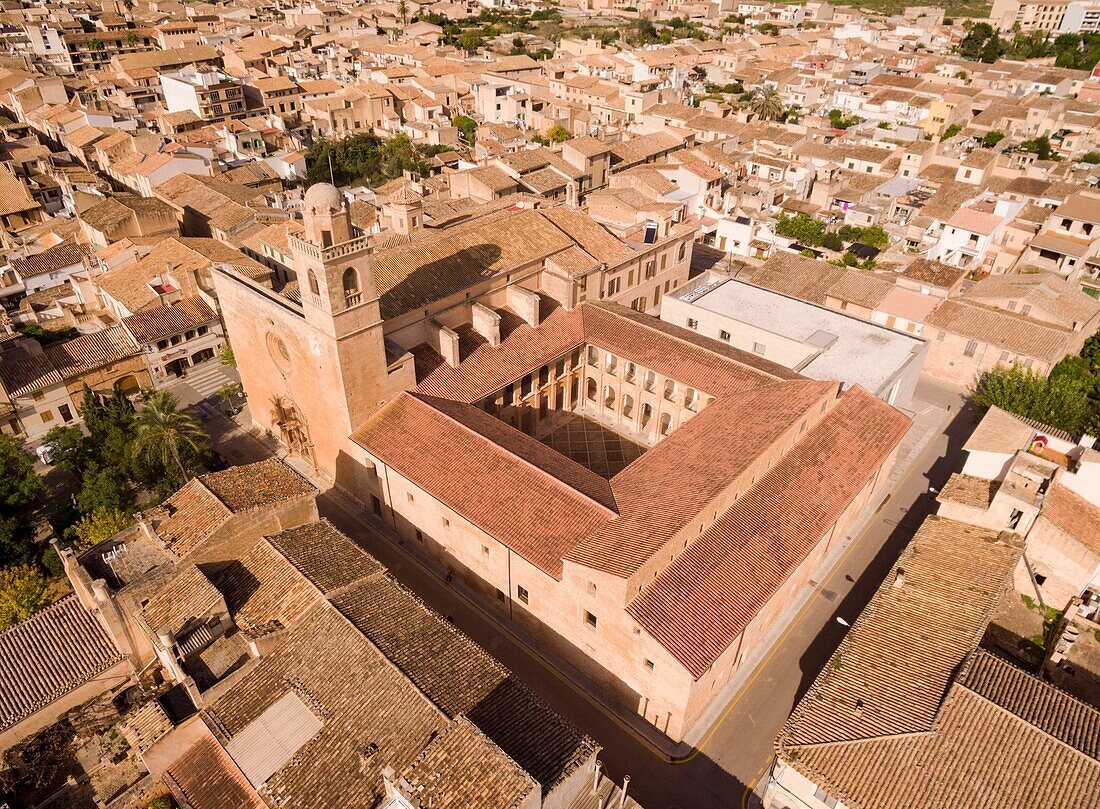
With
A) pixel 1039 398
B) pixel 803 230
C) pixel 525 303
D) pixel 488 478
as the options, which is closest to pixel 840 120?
pixel 803 230

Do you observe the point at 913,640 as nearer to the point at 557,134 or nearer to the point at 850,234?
the point at 850,234

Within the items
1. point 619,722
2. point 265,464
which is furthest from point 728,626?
point 265,464

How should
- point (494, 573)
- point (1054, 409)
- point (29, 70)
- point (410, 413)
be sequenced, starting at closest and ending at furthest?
point (494, 573) → point (410, 413) → point (1054, 409) → point (29, 70)

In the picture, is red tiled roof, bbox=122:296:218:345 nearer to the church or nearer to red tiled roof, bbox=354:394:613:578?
the church

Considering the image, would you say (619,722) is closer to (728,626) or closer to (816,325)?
(728,626)

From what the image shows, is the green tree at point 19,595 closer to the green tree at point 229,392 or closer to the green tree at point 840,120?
the green tree at point 229,392

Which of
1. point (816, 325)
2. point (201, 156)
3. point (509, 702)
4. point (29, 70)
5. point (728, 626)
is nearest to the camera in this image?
point (509, 702)
